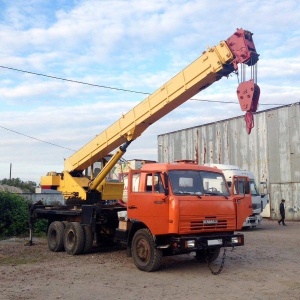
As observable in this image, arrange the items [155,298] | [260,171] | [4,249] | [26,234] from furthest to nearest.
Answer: [260,171]
[26,234]
[4,249]
[155,298]

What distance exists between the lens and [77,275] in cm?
1034

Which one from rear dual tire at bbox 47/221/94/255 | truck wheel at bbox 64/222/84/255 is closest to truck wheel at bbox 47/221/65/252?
rear dual tire at bbox 47/221/94/255

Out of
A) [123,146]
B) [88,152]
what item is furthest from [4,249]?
[123,146]

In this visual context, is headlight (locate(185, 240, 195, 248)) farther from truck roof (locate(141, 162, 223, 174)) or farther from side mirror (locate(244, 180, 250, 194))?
side mirror (locate(244, 180, 250, 194))

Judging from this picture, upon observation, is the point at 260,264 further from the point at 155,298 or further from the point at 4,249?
the point at 4,249

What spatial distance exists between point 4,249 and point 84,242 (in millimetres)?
3208

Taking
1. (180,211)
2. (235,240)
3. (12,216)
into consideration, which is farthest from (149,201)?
(12,216)

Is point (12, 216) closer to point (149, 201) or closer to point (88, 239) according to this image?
point (88, 239)

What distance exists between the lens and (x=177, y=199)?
9938 mm

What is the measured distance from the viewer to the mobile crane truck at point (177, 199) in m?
10.1

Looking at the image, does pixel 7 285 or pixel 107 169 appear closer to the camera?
pixel 7 285

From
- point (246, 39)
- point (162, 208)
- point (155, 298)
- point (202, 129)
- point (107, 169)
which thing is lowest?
point (155, 298)

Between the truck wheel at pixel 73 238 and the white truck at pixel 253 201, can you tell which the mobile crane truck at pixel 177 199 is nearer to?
the truck wheel at pixel 73 238

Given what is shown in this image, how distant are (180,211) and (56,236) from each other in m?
6.07
